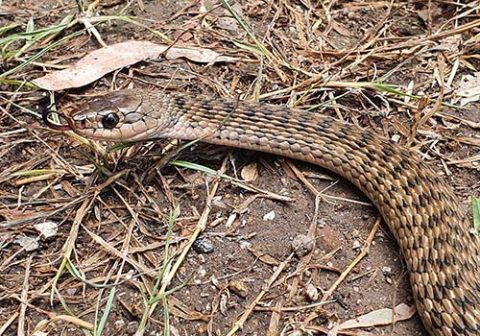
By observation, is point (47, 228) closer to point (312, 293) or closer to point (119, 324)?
point (119, 324)

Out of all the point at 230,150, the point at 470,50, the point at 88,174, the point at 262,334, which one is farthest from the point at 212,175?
the point at 470,50

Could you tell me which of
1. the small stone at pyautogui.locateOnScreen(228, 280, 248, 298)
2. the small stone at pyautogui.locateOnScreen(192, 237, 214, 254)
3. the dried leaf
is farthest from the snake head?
the small stone at pyautogui.locateOnScreen(228, 280, 248, 298)

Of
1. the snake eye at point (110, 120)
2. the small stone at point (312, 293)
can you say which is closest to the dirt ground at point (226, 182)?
the small stone at point (312, 293)

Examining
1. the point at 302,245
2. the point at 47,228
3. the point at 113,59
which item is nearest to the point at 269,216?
the point at 302,245

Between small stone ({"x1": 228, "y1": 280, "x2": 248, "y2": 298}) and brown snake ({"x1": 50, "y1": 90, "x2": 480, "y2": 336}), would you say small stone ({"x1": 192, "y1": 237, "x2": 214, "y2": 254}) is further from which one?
brown snake ({"x1": 50, "y1": 90, "x2": 480, "y2": 336})

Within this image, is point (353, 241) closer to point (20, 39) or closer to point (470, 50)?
point (470, 50)

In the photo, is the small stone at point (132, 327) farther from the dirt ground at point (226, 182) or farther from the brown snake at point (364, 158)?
the brown snake at point (364, 158)
